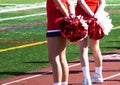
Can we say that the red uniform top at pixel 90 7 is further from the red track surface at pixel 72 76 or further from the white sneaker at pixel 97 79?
the red track surface at pixel 72 76

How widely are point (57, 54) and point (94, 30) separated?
1.19 meters

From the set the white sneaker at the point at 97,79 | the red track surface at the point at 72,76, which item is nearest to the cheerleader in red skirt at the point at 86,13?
the white sneaker at the point at 97,79

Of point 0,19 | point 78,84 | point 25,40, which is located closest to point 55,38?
point 78,84

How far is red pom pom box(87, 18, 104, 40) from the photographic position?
23.1 feet

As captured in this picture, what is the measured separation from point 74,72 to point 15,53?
2.85m

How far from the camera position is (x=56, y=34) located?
19.6ft

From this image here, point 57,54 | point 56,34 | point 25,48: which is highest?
point 56,34

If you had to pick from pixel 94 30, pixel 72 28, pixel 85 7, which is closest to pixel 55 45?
pixel 72 28

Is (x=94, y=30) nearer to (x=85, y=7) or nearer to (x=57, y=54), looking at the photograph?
(x=85, y=7)

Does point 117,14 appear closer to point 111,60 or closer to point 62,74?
point 111,60

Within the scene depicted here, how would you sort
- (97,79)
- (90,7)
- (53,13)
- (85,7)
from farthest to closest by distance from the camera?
(97,79)
(90,7)
(85,7)
(53,13)

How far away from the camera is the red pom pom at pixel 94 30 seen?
7047mm

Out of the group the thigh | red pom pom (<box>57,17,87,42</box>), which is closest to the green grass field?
the thigh

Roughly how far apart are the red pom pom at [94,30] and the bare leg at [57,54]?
1037 mm
